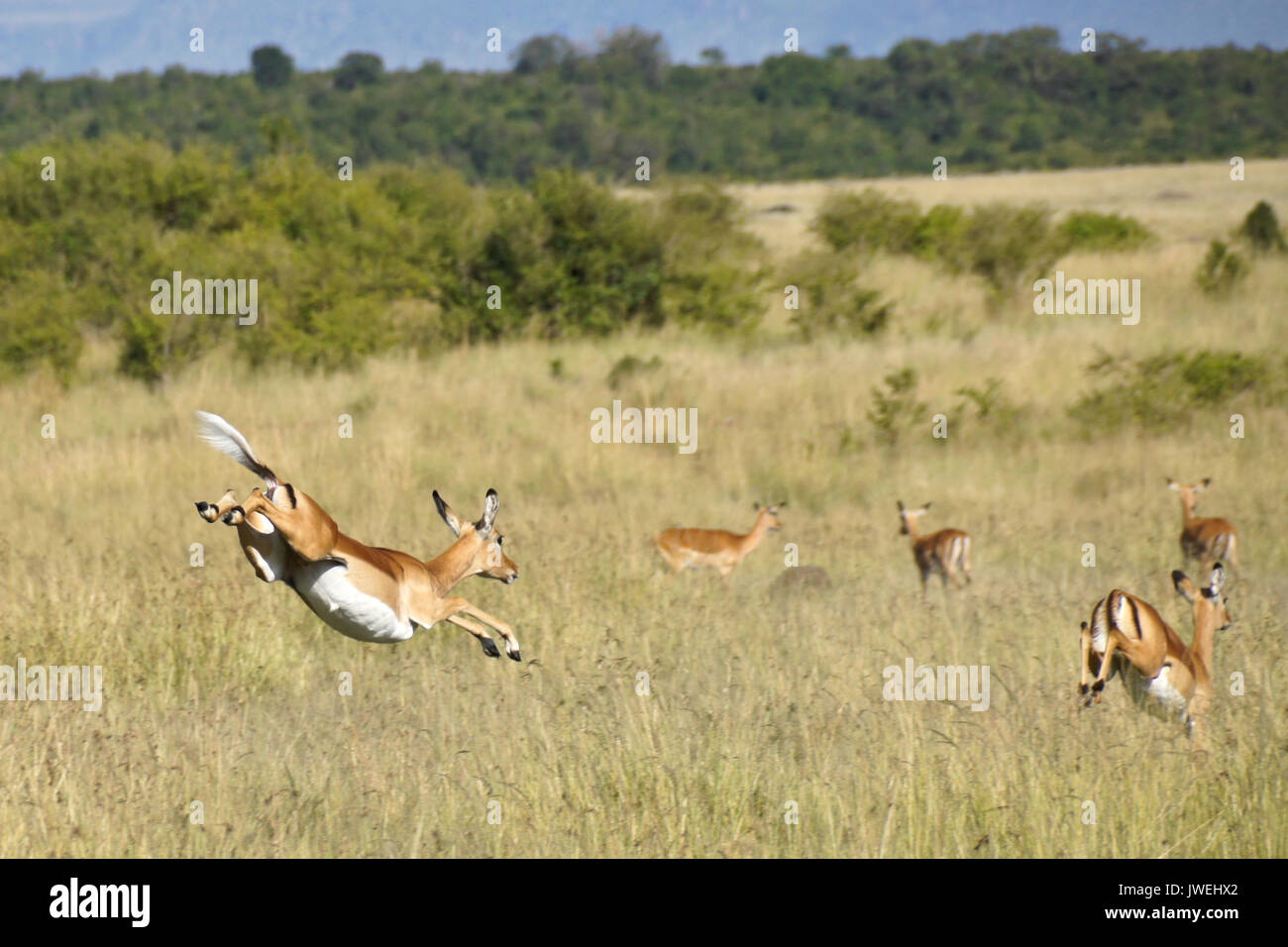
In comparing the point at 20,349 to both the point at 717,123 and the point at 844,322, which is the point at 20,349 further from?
the point at 717,123

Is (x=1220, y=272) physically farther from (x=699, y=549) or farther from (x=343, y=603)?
(x=343, y=603)

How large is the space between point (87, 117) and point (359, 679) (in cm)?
6590

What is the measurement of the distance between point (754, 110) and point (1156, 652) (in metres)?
81.1

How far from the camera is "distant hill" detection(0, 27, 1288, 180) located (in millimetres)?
66688

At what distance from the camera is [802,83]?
88.0 metres

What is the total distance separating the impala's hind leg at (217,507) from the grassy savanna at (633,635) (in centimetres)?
219

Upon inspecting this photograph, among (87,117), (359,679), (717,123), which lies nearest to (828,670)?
(359,679)

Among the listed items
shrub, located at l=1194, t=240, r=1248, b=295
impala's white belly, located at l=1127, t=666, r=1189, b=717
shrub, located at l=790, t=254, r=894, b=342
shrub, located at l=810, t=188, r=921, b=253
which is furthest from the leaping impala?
shrub, located at l=810, t=188, r=921, b=253

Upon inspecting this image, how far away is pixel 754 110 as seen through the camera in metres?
82.6

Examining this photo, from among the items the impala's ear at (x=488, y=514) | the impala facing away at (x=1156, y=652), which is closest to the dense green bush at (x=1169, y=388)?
the impala facing away at (x=1156, y=652)

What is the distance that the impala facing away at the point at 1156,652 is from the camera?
181 inches

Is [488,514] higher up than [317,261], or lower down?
lower down

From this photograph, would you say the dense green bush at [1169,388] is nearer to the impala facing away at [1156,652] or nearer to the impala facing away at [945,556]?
the impala facing away at [945,556]

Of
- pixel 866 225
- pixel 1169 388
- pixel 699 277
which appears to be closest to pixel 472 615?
pixel 1169 388
